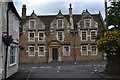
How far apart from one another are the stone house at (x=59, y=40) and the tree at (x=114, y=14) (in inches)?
734

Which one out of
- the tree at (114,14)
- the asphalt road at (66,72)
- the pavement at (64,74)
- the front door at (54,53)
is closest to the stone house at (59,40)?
the front door at (54,53)

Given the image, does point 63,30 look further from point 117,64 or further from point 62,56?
point 117,64

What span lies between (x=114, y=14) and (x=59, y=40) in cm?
1997

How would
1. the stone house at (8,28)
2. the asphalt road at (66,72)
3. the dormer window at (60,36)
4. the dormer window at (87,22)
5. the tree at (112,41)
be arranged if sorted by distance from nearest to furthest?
the stone house at (8,28)
the tree at (112,41)
the asphalt road at (66,72)
the dormer window at (60,36)
the dormer window at (87,22)

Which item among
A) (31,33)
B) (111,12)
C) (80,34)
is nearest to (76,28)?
(80,34)

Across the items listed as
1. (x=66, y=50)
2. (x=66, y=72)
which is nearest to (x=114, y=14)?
(x=66, y=72)

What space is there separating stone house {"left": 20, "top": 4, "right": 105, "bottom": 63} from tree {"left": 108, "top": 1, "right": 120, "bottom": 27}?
18653 millimetres

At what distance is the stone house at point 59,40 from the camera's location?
35.4 m

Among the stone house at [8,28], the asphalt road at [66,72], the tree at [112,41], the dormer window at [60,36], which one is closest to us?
the stone house at [8,28]

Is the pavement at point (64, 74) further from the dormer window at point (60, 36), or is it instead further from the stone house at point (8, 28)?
the dormer window at point (60, 36)

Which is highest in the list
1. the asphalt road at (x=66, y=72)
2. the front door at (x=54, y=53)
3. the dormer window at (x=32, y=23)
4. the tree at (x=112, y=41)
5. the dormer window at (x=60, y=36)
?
the dormer window at (x=32, y=23)

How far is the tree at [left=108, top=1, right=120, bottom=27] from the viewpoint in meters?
16.0

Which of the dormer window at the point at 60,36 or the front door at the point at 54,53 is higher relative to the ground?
the dormer window at the point at 60,36

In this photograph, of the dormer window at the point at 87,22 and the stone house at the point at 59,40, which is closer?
the stone house at the point at 59,40
